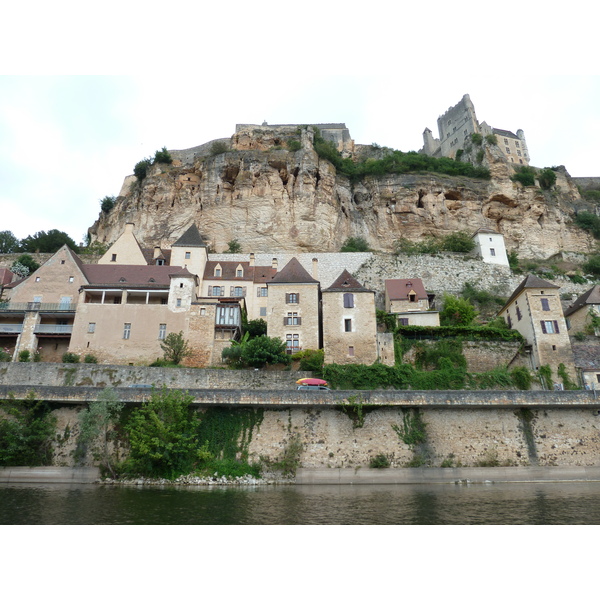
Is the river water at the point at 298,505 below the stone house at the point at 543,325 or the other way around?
below

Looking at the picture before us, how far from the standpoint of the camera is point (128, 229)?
134 ft

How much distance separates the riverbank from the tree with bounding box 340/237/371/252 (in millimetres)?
29778

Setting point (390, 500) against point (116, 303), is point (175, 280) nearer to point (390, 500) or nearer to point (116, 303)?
point (116, 303)

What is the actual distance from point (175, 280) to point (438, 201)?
1374 inches

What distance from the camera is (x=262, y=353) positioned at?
26.1 meters

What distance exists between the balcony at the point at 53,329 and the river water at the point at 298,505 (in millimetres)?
13538

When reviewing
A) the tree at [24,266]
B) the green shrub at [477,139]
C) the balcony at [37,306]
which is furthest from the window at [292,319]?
the green shrub at [477,139]

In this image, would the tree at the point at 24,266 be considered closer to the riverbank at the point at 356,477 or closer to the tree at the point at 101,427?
the tree at the point at 101,427

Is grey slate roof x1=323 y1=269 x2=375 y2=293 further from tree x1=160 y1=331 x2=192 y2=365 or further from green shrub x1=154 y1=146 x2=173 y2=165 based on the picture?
green shrub x1=154 y1=146 x2=173 y2=165

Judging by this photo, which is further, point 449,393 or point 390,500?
point 449,393

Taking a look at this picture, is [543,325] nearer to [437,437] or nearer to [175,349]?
[437,437]

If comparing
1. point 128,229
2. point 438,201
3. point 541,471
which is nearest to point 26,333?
point 128,229

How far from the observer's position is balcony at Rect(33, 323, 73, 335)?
29.8 metres

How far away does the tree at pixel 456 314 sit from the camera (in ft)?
111
